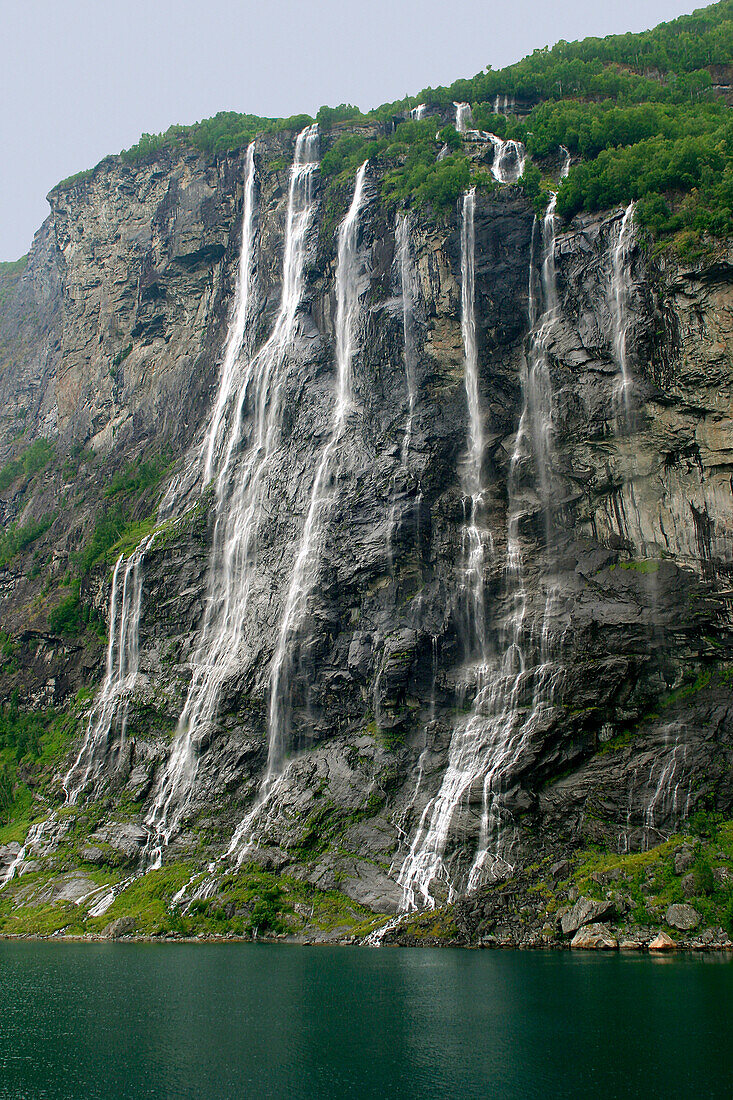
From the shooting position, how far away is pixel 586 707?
110ft

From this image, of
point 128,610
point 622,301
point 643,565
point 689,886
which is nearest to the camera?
point 689,886

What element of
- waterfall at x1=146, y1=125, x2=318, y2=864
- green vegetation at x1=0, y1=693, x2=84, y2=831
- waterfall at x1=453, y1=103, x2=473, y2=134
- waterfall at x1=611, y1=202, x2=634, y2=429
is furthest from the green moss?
waterfall at x1=453, y1=103, x2=473, y2=134

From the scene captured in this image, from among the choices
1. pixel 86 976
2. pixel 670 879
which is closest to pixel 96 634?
pixel 86 976

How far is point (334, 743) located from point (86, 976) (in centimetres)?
1639

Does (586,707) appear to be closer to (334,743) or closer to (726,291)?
(334,743)

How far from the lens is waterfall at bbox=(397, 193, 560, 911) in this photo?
105 feet

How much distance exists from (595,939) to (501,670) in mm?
13635

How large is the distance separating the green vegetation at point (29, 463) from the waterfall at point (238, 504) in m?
23.9

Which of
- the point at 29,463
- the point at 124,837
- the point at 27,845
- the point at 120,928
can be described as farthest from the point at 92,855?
the point at 29,463

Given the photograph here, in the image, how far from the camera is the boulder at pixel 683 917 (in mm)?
25625

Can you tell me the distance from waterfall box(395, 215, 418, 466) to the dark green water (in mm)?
28068

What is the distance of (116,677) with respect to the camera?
1946 inches

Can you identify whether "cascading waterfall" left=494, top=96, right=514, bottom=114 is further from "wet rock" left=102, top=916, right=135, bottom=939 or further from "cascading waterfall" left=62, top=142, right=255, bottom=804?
"wet rock" left=102, top=916, right=135, bottom=939

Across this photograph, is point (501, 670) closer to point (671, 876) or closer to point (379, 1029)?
point (671, 876)
